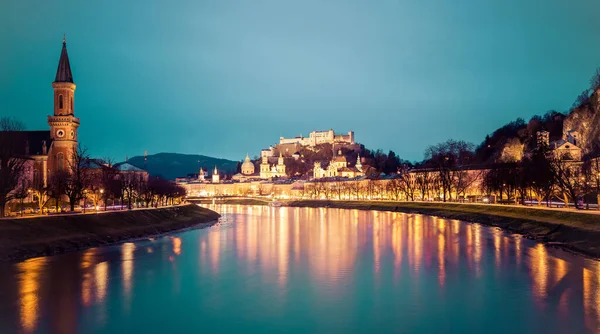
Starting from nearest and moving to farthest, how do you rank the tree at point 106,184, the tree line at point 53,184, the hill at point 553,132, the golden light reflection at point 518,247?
1. the golden light reflection at point 518,247
2. the tree line at point 53,184
3. the tree at point 106,184
4. the hill at point 553,132

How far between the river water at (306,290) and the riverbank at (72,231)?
1.77 meters

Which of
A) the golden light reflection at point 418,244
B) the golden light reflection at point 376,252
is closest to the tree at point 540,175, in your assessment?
the golden light reflection at point 418,244

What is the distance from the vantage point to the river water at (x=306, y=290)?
2127 cm

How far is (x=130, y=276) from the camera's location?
30.9 m

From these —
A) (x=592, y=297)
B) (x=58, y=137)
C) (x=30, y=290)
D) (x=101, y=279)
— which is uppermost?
(x=58, y=137)

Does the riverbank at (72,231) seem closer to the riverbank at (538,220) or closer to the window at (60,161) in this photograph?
the window at (60,161)

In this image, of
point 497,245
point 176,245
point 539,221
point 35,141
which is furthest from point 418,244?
point 35,141

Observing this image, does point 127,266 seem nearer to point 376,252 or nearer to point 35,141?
point 376,252

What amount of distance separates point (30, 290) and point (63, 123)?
2231 inches

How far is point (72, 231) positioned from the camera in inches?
1682

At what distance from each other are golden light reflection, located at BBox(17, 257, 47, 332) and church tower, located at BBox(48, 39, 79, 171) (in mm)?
44943

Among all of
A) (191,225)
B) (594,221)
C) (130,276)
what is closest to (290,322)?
(130,276)

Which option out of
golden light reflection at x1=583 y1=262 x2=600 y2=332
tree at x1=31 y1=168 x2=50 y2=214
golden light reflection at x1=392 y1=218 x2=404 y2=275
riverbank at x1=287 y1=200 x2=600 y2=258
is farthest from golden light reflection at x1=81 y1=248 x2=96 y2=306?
riverbank at x1=287 y1=200 x2=600 y2=258

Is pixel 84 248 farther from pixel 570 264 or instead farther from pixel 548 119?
pixel 548 119
